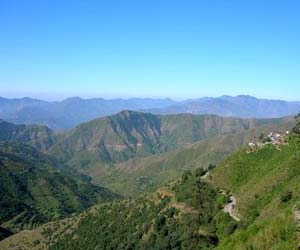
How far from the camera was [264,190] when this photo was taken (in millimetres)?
98375

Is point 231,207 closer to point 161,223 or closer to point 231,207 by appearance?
point 231,207

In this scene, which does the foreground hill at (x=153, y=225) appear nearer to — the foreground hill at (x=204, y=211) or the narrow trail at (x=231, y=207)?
the foreground hill at (x=204, y=211)

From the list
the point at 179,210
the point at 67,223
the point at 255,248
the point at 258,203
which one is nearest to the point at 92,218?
the point at 67,223

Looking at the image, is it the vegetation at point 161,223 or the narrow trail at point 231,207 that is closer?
the narrow trail at point 231,207

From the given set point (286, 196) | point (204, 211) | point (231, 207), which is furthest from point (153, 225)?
point (286, 196)

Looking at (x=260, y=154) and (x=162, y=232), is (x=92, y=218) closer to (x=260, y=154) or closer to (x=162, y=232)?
(x=162, y=232)

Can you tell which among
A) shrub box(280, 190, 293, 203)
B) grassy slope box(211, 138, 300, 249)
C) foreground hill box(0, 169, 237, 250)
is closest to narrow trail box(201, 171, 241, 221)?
grassy slope box(211, 138, 300, 249)

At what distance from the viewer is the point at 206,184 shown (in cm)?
12250

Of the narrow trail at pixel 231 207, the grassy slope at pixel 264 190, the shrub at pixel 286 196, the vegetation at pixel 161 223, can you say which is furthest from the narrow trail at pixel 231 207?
the shrub at pixel 286 196

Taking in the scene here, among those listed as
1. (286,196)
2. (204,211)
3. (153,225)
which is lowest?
(153,225)

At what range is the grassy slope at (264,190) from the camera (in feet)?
167

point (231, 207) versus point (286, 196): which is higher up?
point (286, 196)

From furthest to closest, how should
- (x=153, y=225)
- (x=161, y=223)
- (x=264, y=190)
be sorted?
(x=153, y=225), (x=161, y=223), (x=264, y=190)

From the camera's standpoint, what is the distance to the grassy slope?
51.0m
